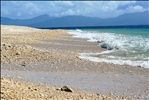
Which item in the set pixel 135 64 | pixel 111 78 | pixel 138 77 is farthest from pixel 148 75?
pixel 135 64

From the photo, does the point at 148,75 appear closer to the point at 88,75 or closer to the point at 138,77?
the point at 138,77

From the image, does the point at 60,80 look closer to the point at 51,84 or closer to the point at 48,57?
the point at 51,84

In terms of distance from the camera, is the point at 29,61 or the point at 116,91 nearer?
the point at 116,91

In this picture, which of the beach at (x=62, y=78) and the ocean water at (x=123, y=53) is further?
the ocean water at (x=123, y=53)

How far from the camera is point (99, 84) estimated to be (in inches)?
A: 483

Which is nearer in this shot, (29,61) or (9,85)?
(9,85)

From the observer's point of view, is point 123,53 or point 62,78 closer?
point 62,78

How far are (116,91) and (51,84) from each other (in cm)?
235

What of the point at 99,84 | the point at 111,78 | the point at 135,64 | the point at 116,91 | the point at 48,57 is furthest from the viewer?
the point at 48,57

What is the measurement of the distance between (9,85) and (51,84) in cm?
286

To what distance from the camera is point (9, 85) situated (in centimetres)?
922

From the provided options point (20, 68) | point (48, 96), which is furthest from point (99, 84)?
point (20, 68)

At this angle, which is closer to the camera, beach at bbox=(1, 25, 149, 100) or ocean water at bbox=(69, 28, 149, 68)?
beach at bbox=(1, 25, 149, 100)

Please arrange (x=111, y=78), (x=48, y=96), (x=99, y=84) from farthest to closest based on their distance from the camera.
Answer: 1. (x=111, y=78)
2. (x=99, y=84)
3. (x=48, y=96)
